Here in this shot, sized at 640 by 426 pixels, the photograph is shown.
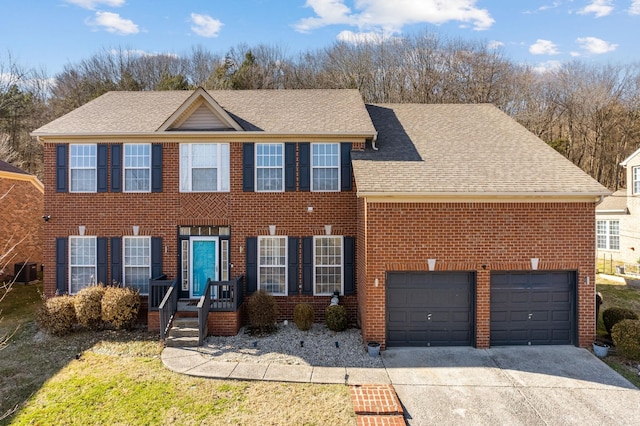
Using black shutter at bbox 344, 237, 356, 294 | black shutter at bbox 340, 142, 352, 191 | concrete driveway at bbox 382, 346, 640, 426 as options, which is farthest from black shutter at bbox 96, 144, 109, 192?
concrete driveway at bbox 382, 346, 640, 426

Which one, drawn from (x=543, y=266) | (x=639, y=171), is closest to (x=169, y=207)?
(x=543, y=266)

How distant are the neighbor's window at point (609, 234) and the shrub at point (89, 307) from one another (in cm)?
2806

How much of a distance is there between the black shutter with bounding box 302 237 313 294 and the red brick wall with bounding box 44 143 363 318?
0.31m

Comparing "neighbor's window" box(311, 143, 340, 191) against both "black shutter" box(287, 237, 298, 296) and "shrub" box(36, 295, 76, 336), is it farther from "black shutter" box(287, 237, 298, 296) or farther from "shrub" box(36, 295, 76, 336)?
"shrub" box(36, 295, 76, 336)

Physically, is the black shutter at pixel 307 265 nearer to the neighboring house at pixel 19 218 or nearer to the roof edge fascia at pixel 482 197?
the roof edge fascia at pixel 482 197

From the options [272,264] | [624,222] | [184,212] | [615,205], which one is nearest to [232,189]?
[184,212]

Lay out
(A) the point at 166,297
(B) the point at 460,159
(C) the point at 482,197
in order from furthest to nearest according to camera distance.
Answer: (B) the point at 460,159 → (A) the point at 166,297 → (C) the point at 482,197

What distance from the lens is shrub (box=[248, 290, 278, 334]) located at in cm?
1034

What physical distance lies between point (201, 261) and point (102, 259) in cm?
331

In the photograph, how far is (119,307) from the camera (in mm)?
10453

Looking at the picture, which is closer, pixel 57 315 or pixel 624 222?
pixel 57 315

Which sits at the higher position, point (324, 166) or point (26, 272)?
point (324, 166)

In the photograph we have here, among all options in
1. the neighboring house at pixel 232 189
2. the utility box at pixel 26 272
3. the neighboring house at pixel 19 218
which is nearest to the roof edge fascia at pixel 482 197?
the neighboring house at pixel 232 189

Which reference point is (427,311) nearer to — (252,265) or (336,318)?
(336,318)
